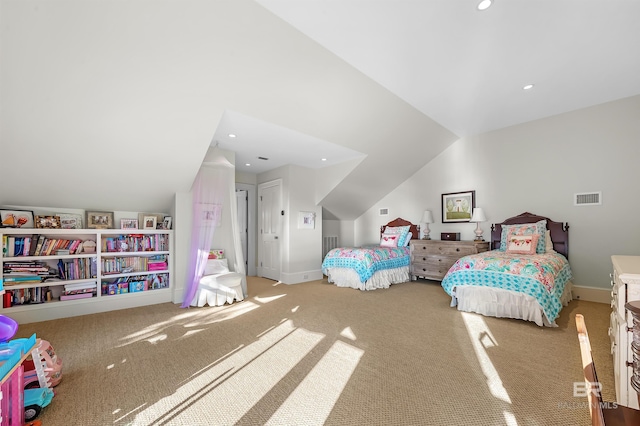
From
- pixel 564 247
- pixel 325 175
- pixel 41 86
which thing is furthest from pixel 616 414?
pixel 325 175

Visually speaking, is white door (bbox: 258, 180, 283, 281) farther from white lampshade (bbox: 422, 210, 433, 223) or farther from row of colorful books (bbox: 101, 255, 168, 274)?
white lampshade (bbox: 422, 210, 433, 223)

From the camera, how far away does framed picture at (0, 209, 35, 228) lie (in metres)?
3.32

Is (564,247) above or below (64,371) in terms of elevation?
above

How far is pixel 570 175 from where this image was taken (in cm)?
441

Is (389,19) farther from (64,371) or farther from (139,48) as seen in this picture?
(64,371)

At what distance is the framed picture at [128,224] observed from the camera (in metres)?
4.15

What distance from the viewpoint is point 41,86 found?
2.34m

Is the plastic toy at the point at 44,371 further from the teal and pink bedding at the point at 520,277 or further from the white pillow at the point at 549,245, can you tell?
the white pillow at the point at 549,245

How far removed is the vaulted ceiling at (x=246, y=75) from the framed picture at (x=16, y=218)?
0.16m

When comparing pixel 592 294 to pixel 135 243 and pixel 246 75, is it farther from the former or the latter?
pixel 135 243

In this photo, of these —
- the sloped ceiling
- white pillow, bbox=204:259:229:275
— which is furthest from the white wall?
white pillow, bbox=204:259:229:275

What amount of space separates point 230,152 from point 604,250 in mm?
5953

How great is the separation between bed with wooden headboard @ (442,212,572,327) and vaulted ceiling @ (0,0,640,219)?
2197mm

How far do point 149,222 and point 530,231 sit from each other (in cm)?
608
